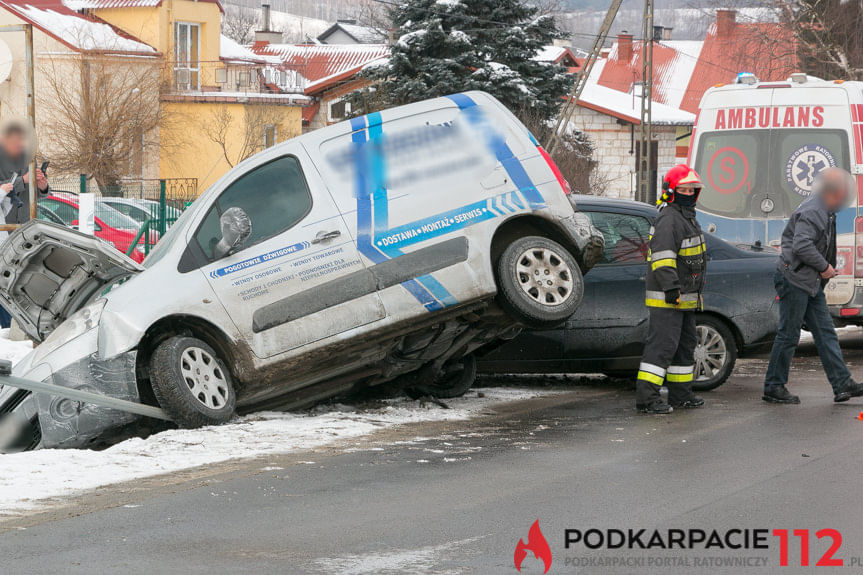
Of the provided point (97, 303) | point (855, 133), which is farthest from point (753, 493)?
point (855, 133)

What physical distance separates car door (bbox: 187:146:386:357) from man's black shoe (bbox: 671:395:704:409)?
2.46 meters

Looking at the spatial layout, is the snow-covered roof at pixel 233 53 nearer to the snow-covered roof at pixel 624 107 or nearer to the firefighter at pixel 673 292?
the snow-covered roof at pixel 624 107

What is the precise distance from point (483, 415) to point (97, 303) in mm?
2866

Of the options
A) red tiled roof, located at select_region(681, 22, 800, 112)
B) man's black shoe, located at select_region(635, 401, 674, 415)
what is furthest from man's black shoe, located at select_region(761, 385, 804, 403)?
red tiled roof, located at select_region(681, 22, 800, 112)

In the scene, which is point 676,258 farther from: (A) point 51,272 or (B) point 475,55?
(B) point 475,55

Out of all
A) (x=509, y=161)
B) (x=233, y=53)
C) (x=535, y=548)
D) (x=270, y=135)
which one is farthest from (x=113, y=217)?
(x=233, y=53)

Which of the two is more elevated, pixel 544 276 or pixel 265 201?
pixel 265 201

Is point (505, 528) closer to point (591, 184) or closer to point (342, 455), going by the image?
point (342, 455)

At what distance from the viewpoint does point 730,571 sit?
16.3 ft

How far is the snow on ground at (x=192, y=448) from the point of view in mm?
6688

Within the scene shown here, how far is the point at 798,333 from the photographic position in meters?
9.38

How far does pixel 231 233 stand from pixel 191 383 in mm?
1051

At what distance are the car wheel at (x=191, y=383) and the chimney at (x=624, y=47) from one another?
2044 inches

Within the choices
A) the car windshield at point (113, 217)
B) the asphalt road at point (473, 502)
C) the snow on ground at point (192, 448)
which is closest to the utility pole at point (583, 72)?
the car windshield at point (113, 217)
